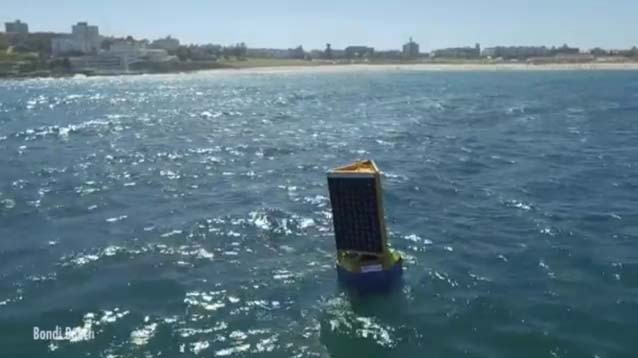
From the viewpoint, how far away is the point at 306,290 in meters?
20.5

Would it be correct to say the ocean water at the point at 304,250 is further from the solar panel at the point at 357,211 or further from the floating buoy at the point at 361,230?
the solar panel at the point at 357,211

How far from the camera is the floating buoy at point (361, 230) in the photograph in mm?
20453

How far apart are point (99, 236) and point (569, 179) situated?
23.9 meters

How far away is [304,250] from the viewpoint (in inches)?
952

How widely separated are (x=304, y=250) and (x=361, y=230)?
358cm

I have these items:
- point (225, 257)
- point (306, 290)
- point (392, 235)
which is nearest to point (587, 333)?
point (306, 290)

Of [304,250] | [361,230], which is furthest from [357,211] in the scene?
[304,250]

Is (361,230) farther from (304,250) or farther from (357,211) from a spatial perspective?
(304,250)

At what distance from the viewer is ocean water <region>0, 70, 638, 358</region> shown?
1753 centimetres

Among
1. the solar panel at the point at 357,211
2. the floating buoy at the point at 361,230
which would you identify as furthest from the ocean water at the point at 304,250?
the solar panel at the point at 357,211

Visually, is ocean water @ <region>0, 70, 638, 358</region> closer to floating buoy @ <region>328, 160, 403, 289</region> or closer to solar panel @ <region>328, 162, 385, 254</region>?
floating buoy @ <region>328, 160, 403, 289</region>

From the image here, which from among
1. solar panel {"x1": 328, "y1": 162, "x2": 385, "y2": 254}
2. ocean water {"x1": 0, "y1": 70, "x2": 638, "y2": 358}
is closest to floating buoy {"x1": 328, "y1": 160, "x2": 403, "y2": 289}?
solar panel {"x1": 328, "y1": 162, "x2": 385, "y2": 254}

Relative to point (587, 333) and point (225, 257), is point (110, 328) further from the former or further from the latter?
point (587, 333)

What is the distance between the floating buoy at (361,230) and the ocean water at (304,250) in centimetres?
62
